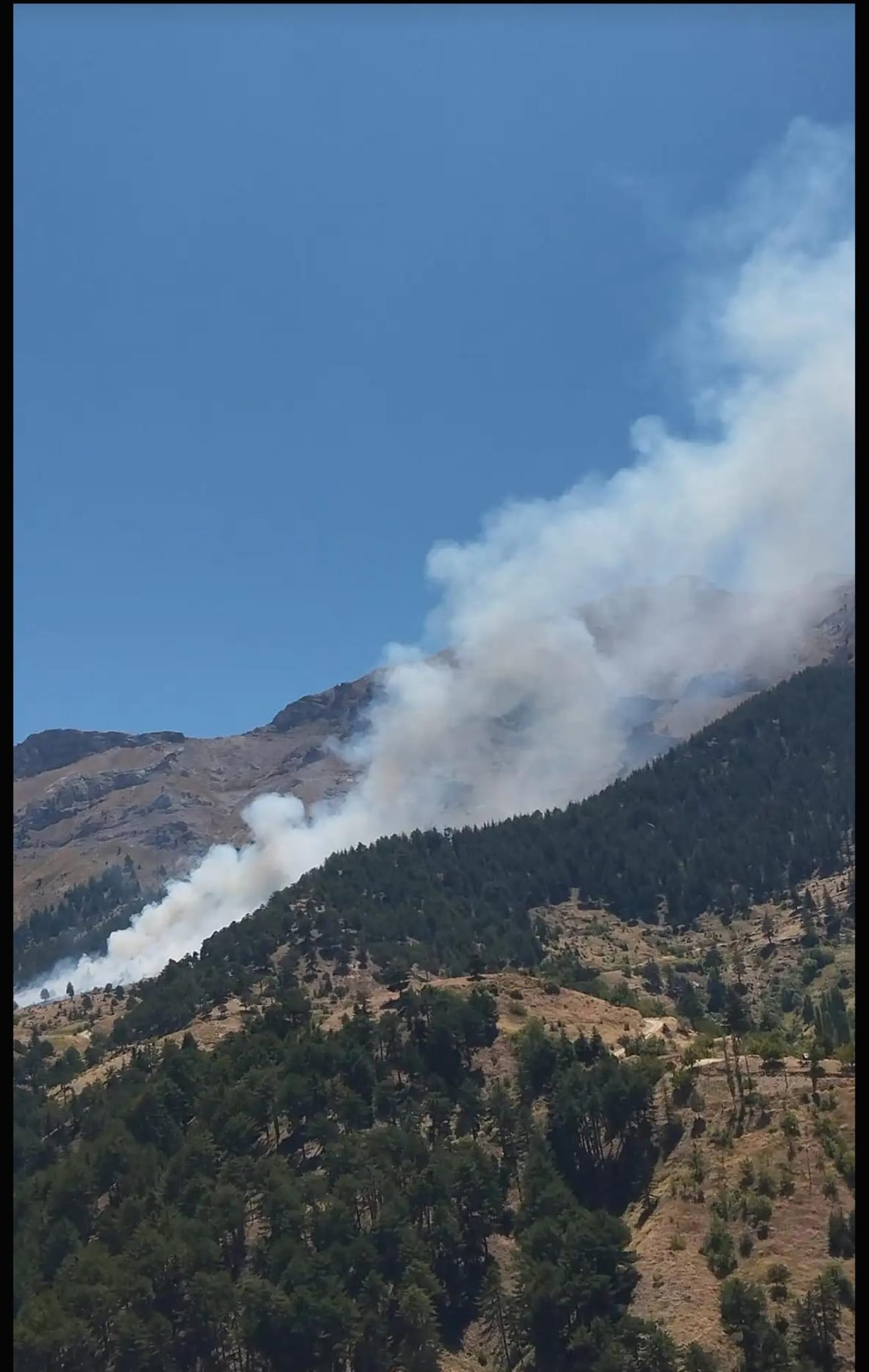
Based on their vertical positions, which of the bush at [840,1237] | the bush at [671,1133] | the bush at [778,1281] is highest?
the bush at [671,1133]

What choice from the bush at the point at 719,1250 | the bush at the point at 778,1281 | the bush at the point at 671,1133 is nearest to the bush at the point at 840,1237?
the bush at the point at 778,1281

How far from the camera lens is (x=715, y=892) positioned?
19788cm

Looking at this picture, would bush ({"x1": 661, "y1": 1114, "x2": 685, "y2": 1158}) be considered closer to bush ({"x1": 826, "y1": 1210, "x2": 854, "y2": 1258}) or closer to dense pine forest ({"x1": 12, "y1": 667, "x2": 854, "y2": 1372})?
dense pine forest ({"x1": 12, "y1": 667, "x2": 854, "y2": 1372})

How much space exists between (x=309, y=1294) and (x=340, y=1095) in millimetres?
22111

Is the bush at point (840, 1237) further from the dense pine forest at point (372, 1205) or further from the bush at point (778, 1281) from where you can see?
the bush at point (778, 1281)

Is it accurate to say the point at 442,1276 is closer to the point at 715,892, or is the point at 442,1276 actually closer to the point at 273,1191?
the point at 273,1191

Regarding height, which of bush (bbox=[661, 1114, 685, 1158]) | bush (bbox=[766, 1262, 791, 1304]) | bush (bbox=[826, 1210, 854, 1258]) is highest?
bush (bbox=[661, 1114, 685, 1158])

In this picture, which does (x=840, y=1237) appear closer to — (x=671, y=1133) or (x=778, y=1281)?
(x=778, y=1281)

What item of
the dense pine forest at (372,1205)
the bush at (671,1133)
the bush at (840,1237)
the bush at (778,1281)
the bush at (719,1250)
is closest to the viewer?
the bush at (778,1281)

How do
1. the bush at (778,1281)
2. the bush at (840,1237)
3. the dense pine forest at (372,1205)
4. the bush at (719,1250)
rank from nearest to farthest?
the bush at (778,1281)
the bush at (840,1237)
the bush at (719,1250)
the dense pine forest at (372,1205)

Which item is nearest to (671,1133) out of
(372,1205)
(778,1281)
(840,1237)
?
(840,1237)

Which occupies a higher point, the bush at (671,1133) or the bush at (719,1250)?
the bush at (671,1133)

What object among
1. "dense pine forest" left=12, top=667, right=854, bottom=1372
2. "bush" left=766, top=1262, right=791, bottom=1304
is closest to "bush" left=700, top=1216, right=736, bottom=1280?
"dense pine forest" left=12, top=667, right=854, bottom=1372

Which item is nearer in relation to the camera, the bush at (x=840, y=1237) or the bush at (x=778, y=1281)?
the bush at (x=778, y=1281)
